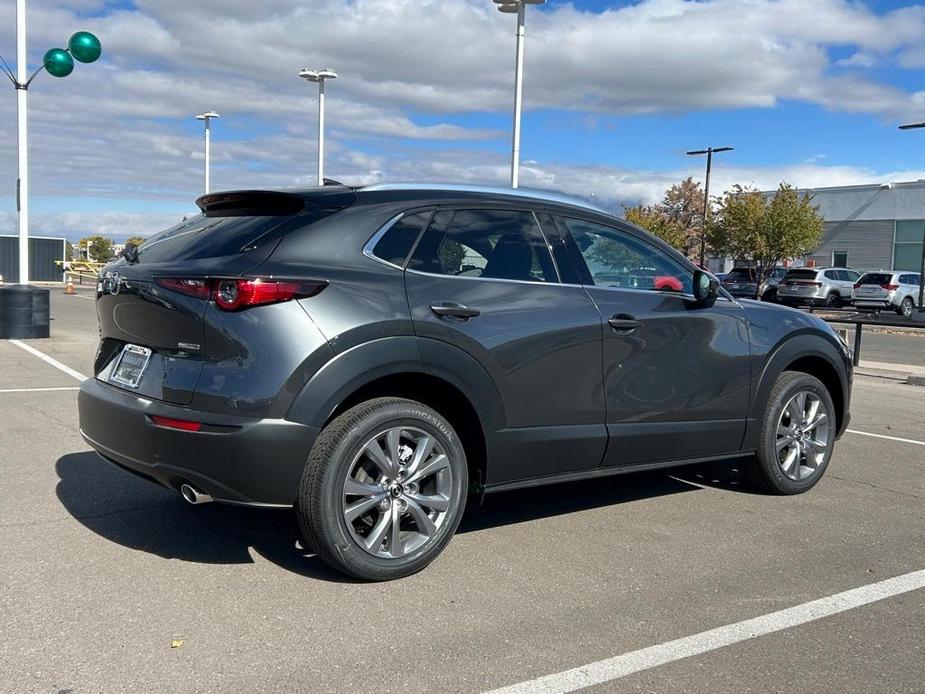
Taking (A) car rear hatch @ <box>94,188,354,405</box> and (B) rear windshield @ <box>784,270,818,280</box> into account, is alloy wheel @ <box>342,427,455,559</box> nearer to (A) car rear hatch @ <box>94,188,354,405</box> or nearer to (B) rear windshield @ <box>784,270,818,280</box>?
(A) car rear hatch @ <box>94,188,354,405</box>

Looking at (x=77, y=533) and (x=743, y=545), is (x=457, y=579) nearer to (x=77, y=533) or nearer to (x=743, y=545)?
(x=743, y=545)

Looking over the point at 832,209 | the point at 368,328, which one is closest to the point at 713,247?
the point at 832,209

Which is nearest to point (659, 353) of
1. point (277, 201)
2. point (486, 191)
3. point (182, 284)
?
point (486, 191)

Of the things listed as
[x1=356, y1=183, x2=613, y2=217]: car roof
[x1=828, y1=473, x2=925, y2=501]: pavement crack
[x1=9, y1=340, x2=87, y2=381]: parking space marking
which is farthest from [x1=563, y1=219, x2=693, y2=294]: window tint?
[x1=9, y1=340, x2=87, y2=381]: parking space marking

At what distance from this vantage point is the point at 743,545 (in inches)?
191

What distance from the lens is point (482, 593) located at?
4.05 meters

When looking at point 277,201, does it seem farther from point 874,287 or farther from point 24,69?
point 874,287

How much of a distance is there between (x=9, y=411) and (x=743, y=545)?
21.0ft

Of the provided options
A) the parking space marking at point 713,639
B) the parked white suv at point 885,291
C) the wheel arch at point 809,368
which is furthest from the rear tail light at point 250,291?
the parked white suv at point 885,291

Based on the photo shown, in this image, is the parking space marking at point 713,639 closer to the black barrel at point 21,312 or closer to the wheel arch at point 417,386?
the wheel arch at point 417,386

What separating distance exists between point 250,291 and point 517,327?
1.31 m

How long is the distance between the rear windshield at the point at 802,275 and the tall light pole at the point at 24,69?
27901mm

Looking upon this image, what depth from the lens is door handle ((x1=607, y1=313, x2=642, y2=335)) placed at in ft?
15.7

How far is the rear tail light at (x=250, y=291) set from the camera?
3.79m
